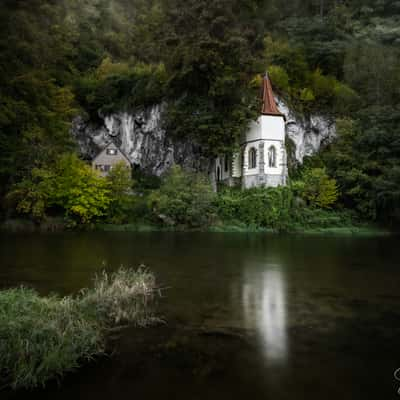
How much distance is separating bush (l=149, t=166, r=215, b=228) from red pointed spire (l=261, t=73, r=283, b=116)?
1167cm

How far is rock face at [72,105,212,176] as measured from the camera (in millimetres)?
40562

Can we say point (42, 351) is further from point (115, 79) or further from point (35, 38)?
point (115, 79)

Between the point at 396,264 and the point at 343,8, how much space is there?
52.9 meters

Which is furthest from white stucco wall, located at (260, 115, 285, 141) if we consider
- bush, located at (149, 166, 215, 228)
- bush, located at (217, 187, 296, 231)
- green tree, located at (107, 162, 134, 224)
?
green tree, located at (107, 162, 134, 224)

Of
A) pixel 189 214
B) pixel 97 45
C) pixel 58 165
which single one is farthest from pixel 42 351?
pixel 97 45

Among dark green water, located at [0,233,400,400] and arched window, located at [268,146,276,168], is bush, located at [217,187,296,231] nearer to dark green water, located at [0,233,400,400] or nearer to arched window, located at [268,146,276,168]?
arched window, located at [268,146,276,168]

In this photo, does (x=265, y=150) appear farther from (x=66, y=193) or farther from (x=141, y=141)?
(x=66, y=193)

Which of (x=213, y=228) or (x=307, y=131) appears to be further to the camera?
(x=307, y=131)

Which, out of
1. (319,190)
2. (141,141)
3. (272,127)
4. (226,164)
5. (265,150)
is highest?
(272,127)

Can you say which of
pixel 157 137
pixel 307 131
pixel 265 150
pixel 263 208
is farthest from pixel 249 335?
pixel 307 131

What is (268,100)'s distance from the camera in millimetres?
37719

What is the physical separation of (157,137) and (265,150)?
43.4 feet

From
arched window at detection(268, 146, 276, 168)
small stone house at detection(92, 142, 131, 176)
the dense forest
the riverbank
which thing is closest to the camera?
the dense forest

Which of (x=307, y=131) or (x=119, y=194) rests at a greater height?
(x=307, y=131)
